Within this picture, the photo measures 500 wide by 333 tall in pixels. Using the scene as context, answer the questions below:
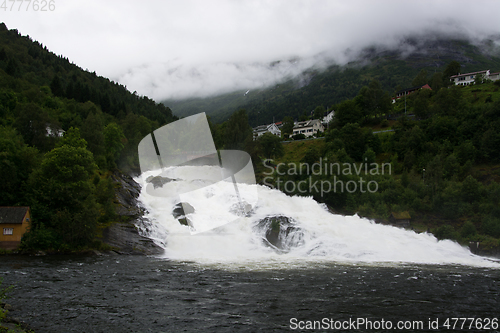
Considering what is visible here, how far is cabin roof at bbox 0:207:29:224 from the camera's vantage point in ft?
95.7

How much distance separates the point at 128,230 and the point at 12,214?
1010 cm

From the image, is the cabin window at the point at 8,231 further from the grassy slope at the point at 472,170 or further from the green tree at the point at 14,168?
the grassy slope at the point at 472,170

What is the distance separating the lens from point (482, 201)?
5275cm

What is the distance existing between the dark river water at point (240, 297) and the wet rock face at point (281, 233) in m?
8.66

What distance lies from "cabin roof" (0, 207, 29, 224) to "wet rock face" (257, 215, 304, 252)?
22651 millimetres

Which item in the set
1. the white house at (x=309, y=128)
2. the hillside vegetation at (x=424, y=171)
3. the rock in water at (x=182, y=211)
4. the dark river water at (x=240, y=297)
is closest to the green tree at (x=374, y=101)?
the hillside vegetation at (x=424, y=171)

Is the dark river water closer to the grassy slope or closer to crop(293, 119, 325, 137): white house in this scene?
the grassy slope

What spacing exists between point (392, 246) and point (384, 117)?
71093mm

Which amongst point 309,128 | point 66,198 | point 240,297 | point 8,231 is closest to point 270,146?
point 309,128

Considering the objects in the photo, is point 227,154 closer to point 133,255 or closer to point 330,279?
point 133,255

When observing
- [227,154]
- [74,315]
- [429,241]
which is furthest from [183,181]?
[74,315]

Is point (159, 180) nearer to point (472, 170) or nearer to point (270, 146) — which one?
point (270, 146)

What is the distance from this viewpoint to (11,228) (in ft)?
96.1

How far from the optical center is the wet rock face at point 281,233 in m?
35.6
